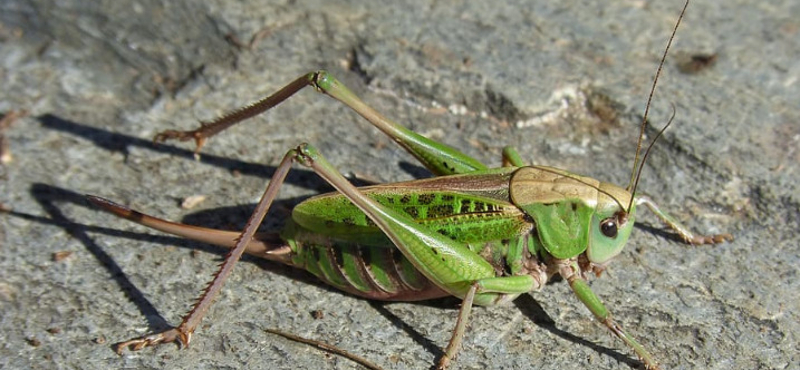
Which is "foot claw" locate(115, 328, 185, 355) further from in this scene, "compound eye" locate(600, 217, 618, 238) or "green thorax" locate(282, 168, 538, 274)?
"compound eye" locate(600, 217, 618, 238)

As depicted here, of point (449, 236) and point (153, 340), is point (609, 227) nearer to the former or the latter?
point (449, 236)

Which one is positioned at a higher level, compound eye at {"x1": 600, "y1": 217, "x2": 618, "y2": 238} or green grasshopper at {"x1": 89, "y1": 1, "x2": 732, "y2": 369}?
compound eye at {"x1": 600, "y1": 217, "x2": 618, "y2": 238}

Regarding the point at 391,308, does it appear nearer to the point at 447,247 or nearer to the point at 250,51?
the point at 447,247

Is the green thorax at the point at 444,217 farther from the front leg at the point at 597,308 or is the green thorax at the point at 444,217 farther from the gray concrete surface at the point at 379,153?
the gray concrete surface at the point at 379,153

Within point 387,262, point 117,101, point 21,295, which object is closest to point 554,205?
point 387,262

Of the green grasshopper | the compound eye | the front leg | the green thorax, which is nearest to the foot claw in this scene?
the green grasshopper

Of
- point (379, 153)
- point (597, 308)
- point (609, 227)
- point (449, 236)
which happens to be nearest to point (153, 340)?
point (449, 236)

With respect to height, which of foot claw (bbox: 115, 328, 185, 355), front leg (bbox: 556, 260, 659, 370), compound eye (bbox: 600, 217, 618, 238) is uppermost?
compound eye (bbox: 600, 217, 618, 238)
